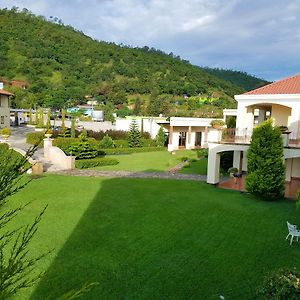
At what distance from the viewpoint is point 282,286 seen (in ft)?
18.7

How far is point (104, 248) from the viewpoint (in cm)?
911

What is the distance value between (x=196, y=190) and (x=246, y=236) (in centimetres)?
641

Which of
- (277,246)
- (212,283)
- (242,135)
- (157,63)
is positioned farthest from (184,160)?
(157,63)

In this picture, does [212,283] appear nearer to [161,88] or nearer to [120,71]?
[161,88]

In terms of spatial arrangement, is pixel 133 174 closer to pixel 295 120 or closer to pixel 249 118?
pixel 249 118

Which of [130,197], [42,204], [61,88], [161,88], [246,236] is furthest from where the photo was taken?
[161,88]

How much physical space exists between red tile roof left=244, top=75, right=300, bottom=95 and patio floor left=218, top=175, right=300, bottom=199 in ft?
16.8

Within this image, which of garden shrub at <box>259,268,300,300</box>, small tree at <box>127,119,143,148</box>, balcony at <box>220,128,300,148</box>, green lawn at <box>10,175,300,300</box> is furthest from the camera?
small tree at <box>127,119,143,148</box>

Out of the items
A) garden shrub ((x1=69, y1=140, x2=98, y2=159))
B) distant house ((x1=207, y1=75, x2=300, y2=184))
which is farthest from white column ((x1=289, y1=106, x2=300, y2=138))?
garden shrub ((x1=69, y1=140, x2=98, y2=159))

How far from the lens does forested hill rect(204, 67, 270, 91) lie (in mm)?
112363

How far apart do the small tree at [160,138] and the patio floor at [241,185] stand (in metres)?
20.2

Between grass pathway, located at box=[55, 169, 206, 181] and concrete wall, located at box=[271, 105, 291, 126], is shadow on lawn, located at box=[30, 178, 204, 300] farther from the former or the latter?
concrete wall, located at box=[271, 105, 291, 126]

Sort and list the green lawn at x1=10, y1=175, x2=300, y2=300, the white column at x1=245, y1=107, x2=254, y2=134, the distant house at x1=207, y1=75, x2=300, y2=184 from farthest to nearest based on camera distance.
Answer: the white column at x1=245, y1=107, x2=254, y2=134 < the distant house at x1=207, y1=75, x2=300, y2=184 < the green lawn at x1=10, y1=175, x2=300, y2=300

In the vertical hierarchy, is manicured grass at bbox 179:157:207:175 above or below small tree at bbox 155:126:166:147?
below
